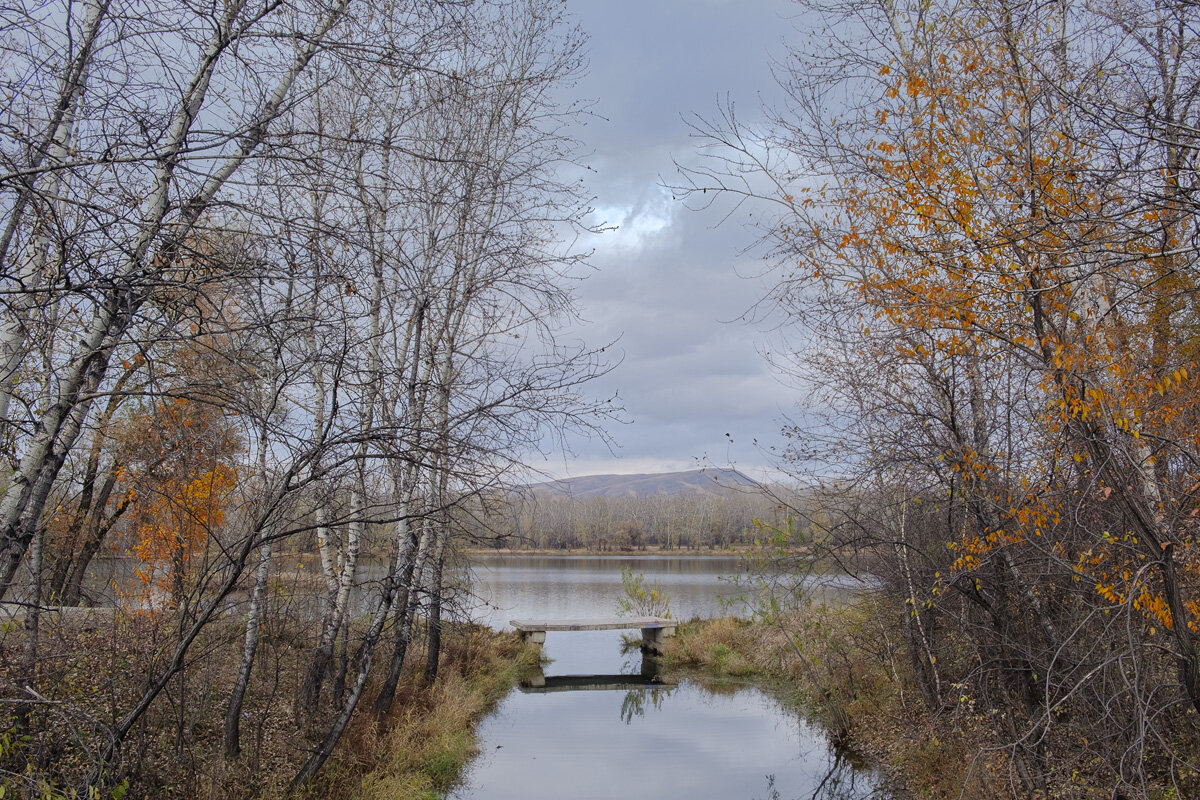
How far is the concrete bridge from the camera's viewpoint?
18734mm

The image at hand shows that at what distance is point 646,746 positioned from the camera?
11516 mm

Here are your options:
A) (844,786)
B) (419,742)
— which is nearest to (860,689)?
(844,786)

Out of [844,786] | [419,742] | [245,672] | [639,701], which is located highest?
[245,672]

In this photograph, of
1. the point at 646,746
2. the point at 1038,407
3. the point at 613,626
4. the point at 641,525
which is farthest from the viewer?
the point at 641,525

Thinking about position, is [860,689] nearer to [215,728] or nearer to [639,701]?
[639,701]

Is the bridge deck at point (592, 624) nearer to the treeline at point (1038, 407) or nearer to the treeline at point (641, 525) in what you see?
the treeline at point (1038, 407)

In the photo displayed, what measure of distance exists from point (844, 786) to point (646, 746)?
9.87ft

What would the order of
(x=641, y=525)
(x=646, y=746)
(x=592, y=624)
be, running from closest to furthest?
1. (x=646, y=746)
2. (x=592, y=624)
3. (x=641, y=525)

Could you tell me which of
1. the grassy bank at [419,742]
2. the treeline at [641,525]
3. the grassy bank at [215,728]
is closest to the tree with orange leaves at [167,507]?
the grassy bank at [215,728]

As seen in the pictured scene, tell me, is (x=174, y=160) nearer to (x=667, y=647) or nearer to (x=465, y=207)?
(x=465, y=207)

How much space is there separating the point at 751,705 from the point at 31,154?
530 inches

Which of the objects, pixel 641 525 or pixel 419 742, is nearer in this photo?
pixel 419 742

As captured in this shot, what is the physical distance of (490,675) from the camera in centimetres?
1508

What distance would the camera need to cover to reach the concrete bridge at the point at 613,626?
18.7 metres
